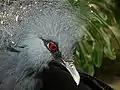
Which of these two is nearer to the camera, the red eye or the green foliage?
the red eye

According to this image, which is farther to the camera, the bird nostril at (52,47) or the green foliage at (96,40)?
the green foliage at (96,40)

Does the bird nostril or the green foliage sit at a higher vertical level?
Answer: the bird nostril

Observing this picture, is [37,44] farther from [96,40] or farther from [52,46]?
[96,40]

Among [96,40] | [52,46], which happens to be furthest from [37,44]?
[96,40]

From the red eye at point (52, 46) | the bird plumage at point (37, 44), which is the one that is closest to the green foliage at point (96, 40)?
the bird plumage at point (37, 44)

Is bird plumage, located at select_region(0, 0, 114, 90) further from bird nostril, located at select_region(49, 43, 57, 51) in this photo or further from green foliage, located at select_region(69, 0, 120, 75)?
green foliage, located at select_region(69, 0, 120, 75)

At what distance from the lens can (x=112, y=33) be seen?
2.54 m

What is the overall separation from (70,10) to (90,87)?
39cm

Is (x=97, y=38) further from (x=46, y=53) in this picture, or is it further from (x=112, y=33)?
(x=46, y=53)

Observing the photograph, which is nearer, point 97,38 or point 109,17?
point 97,38

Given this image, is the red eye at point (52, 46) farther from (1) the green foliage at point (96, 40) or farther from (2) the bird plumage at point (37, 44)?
(1) the green foliage at point (96, 40)

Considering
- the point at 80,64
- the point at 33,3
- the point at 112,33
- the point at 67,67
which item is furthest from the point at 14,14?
the point at 112,33

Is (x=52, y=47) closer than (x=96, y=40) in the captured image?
Yes

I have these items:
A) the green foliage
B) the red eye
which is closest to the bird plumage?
the red eye
